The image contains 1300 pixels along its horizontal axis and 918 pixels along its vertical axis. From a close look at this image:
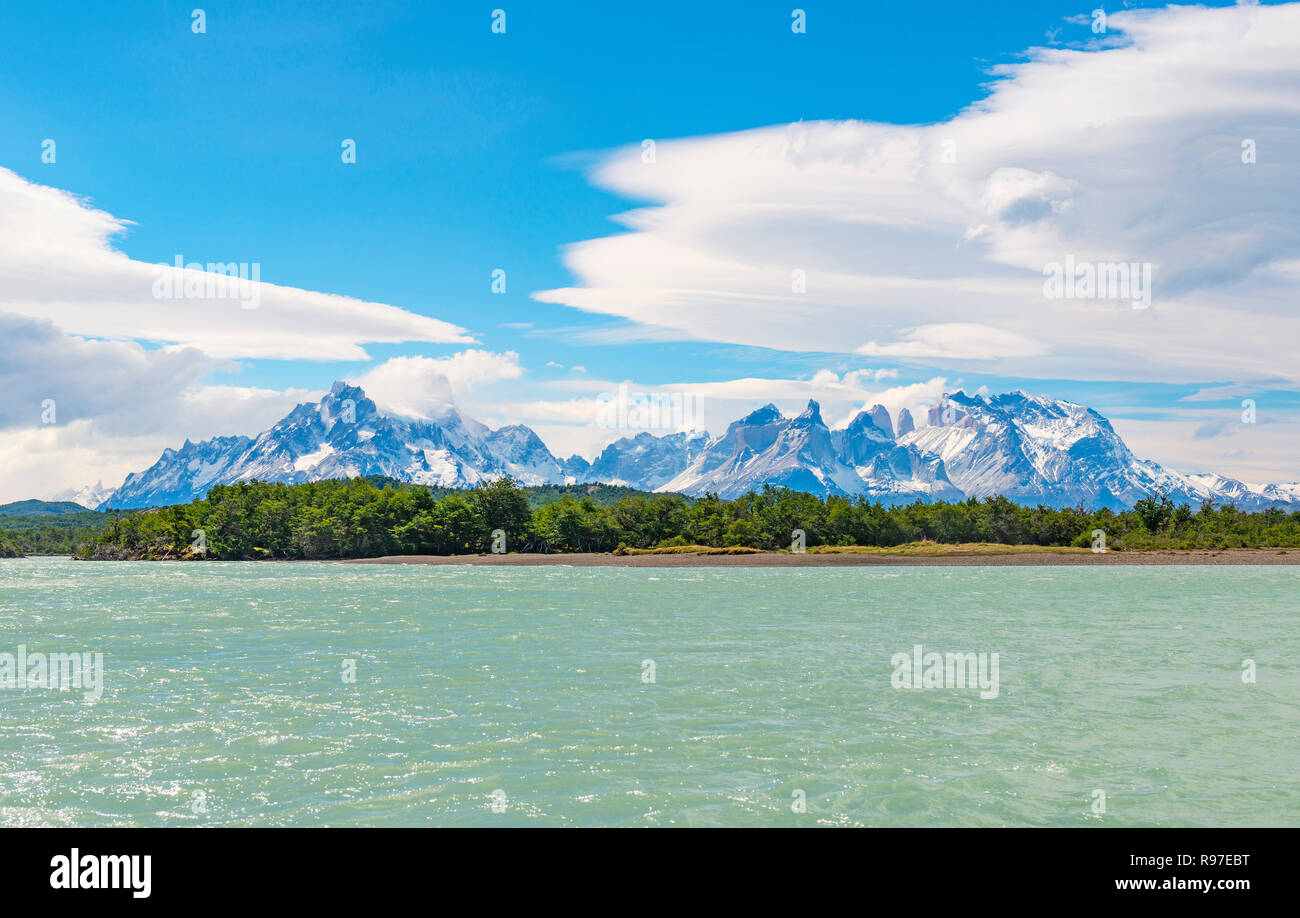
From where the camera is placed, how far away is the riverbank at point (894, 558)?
5581 inches

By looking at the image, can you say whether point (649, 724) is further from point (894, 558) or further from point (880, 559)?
point (894, 558)

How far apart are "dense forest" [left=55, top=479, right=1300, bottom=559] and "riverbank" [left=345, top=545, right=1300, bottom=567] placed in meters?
8.74

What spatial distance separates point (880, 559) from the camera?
147 meters

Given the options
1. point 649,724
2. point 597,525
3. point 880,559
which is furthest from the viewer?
point 597,525

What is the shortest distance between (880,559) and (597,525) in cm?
5744

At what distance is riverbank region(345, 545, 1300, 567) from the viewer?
142 metres

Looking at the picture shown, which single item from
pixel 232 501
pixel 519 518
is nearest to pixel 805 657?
pixel 519 518
